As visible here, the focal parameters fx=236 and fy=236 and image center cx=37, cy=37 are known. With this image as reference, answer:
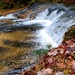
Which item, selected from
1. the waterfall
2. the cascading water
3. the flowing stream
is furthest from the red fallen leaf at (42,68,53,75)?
the cascading water

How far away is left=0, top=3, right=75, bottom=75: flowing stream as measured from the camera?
5.89 metres

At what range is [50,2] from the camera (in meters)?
14.2

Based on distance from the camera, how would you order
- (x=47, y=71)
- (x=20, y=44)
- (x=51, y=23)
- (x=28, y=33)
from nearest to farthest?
(x=47, y=71) → (x=20, y=44) → (x=28, y=33) → (x=51, y=23)

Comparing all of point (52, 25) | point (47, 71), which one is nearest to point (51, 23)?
point (52, 25)

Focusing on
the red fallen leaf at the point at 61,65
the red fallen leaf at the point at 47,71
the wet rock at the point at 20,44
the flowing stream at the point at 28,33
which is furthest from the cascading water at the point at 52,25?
the red fallen leaf at the point at 47,71

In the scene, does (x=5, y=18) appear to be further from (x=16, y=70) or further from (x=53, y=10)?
(x=16, y=70)

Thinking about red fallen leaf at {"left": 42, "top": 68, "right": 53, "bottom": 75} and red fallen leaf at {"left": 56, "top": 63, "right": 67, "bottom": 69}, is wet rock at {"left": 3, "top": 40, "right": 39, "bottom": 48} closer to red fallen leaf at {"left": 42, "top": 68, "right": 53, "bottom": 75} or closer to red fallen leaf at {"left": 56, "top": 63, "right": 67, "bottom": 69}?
red fallen leaf at {"left": 56, "top": 63, "right": 67, "bottom": 69}

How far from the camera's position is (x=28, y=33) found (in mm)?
8492

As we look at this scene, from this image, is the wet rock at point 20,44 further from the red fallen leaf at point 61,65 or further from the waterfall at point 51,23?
the red fallen leaf at point 61,65

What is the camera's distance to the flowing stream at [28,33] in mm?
5892

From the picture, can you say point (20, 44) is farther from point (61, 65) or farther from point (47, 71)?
point (47, 71)

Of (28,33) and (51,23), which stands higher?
(28,33)

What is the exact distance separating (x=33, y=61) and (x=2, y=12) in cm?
819

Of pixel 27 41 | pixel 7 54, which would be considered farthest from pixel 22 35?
pixel 7 54
